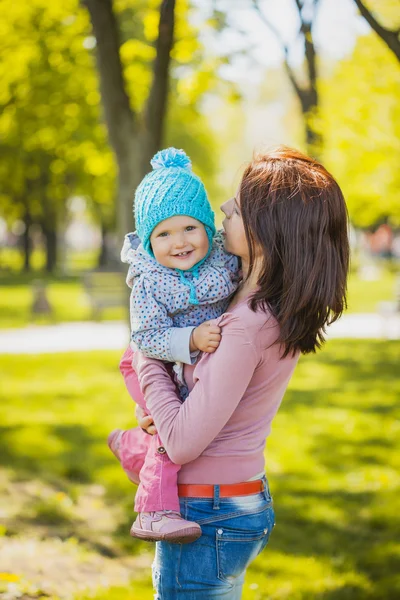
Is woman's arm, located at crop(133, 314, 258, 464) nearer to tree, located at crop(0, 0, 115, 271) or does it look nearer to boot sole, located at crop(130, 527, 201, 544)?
boot sole, located at crop(130, 527, 201, 544)

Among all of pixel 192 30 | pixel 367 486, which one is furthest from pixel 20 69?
pixel 367 486

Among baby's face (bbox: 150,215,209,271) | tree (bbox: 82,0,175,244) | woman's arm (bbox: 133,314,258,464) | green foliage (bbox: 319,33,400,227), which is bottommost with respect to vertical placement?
woman's arm (bbox: 133,314,258,464)

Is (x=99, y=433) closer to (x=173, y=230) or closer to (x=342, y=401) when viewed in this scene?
(x=342, y=401)

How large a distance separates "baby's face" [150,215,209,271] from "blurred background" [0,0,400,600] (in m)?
0.20

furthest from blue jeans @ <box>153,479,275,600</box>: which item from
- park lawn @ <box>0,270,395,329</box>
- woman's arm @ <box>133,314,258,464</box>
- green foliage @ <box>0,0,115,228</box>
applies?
park lawn @ <box>0,270,395,329</box>

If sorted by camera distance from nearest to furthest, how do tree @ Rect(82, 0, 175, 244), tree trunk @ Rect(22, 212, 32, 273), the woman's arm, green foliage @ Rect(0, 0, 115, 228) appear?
1. the woman's arm
2. tree @ Rect(82, 0, 175, 244)
3. green foliage @ Rect(0, 0, 115, 228)
4. tree trunk @ Rect(22, 212, 32, 273)

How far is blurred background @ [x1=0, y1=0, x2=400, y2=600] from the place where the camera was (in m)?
4.38

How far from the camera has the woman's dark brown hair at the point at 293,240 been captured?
203 centimetres

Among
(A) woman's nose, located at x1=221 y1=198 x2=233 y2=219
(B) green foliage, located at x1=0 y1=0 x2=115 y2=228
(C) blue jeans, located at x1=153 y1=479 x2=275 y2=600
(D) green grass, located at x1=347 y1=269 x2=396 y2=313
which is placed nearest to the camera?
(C) blue jeans, located at x1=153 y1=479 x2=275 y2=600

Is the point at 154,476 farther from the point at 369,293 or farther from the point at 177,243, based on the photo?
the point at 369,293

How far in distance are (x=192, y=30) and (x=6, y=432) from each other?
4259 mm

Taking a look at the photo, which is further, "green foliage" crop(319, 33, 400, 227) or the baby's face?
"green foliage" crop(319, 33, 400, 227)

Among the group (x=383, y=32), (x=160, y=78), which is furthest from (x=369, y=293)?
(x=383, y=32)

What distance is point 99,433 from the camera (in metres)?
7.21
